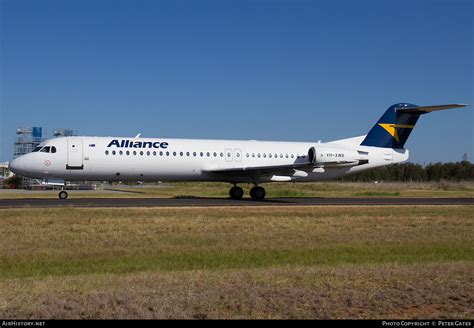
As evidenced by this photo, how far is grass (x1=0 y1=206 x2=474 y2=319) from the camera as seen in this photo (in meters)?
7.24

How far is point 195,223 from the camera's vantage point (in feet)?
57.4

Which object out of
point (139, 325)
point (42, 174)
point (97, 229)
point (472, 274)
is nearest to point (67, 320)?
point (139, 325)

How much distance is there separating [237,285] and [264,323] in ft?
6.69

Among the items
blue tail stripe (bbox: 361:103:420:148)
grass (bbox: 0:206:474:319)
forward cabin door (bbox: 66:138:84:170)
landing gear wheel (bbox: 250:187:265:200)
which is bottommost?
grass (bbox: 0:206:474:319)

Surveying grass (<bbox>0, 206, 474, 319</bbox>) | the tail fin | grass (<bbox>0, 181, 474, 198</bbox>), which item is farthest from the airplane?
grass (<bbox>0, 206, 474, 319</bbox>)

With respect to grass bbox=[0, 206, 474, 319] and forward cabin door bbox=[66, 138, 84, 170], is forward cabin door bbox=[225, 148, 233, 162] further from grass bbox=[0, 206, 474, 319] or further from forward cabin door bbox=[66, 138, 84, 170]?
grass bbox=[0, 206, 474, 319]

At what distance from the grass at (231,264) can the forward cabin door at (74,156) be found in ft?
29.2

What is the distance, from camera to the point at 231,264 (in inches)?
450

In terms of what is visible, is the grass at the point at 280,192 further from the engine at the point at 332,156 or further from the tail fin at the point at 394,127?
the tail fin at the point at 394,127

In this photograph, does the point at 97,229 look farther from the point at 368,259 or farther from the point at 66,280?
the point at 368,259

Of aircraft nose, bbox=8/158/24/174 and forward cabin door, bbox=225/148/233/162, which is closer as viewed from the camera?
aircraft nose, bbox=8/158/24/174

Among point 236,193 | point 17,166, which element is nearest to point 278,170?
point 236,193

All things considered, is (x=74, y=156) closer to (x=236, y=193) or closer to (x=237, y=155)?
(x=237, y=155)

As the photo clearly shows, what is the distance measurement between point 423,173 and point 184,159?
248 ft
